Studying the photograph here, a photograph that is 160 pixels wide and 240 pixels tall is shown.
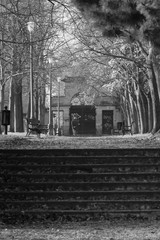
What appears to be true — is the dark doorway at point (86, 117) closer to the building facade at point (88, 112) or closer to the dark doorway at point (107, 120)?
the building facade at point (88, 112)

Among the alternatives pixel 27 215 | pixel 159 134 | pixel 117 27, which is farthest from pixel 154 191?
pixel 159 134

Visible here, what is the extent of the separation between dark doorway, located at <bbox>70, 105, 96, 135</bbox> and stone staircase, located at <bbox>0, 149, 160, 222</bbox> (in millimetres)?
51861

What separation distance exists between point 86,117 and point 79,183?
54.3 m

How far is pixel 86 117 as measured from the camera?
65.8 m

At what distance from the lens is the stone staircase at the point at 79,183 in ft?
35.4

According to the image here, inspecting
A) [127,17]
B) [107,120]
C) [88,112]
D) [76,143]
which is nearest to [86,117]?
[88,112]

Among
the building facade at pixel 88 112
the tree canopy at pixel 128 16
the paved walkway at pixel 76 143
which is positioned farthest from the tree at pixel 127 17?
the building facade at pixel 88 112

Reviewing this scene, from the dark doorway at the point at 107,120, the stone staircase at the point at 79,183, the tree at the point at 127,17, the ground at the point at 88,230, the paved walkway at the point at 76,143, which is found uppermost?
the tree at the point at 127,17

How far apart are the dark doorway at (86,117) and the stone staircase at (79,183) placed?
51.9 m

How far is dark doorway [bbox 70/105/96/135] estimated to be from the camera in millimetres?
65250

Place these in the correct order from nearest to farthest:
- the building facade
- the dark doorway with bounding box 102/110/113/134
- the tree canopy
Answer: the tree canopy → the building facade → the dark doorway with bounding box 102/110/113/134

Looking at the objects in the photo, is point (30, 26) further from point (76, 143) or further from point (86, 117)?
point (86, 117)

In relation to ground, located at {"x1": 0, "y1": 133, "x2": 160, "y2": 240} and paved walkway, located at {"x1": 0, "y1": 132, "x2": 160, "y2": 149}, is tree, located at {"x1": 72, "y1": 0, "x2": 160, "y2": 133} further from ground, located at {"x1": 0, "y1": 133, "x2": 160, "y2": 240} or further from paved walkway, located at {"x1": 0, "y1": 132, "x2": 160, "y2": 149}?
ground, located at {"x1": 0, "y1": 133, "x2": 160, "y2": 240}

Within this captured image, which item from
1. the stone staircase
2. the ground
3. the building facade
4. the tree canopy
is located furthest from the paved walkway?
the building facade
